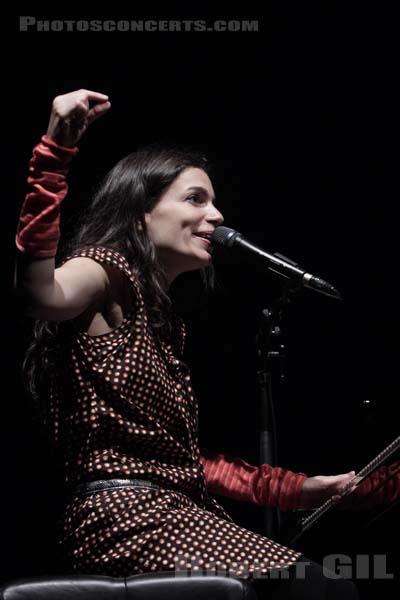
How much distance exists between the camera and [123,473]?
1609 mm

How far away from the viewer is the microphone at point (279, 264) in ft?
6.15

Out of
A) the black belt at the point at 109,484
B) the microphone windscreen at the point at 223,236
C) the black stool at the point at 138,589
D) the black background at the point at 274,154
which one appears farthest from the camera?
the black background at the point at 274,154

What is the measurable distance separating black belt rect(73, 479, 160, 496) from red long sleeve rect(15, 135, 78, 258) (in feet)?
1.60

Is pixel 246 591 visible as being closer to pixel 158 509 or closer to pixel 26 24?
pixel 158 509

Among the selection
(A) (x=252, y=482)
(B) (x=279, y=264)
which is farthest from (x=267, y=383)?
(B) (x=279, y=264)

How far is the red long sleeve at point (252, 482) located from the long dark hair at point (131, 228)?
45cm

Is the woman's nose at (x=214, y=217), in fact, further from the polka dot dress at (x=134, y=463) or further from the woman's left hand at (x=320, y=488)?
the woman's left hand at (x=320, y=488)

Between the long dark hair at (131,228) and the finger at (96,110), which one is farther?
the long dark hair at (131,228)

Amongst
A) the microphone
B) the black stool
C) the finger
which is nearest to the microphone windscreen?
the microphone

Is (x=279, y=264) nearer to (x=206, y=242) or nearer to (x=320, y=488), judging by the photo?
(x=206, y=242)

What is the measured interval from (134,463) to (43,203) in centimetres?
57

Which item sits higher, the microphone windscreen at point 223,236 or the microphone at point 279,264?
the microphone windscreen at point 223,236

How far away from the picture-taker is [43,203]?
1.45 metres

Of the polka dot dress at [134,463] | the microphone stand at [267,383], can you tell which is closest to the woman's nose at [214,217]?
the microphone stand at [267,383]
